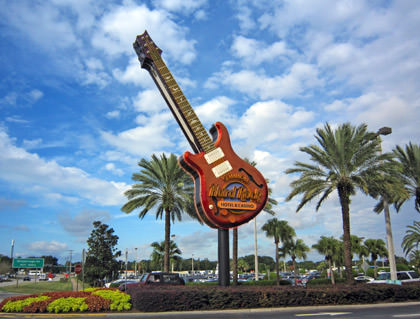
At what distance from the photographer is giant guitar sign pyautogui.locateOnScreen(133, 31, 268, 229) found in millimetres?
14367

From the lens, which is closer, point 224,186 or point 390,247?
point 224,186

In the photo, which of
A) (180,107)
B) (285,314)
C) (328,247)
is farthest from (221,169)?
(328,247)

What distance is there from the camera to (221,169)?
14797mm

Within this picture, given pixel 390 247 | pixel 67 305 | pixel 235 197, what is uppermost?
pixel 235 197

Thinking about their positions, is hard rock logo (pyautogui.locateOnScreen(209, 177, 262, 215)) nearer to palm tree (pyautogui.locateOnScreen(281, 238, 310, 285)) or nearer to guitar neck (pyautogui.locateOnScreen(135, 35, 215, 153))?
guitar neck (pyautogui.locateOnScreen(135, 35, 215, 153))

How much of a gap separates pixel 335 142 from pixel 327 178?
84.8 inches

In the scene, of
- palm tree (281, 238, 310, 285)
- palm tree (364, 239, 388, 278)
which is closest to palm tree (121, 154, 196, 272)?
palm tree (281, 238, 310, 285)

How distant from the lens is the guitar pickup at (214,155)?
14.8 m

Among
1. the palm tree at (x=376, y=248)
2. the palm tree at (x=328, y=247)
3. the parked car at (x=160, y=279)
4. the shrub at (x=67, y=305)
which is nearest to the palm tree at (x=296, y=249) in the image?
the palm tree at (x=328, y=247)

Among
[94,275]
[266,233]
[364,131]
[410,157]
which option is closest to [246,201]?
[364,131]

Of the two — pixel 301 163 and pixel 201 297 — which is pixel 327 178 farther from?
pixel 201 297

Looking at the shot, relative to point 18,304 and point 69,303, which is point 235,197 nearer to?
point 69,303

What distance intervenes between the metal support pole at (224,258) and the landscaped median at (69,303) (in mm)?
4022

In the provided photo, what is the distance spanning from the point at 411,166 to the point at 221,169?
58.0 feet
